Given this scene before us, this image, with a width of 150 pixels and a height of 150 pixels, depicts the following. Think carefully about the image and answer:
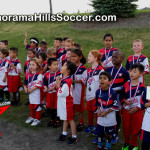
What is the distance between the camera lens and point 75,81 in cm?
473

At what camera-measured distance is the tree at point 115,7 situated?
16.9m

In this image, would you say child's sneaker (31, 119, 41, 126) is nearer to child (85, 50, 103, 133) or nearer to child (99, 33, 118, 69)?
child (85, 50, 103, 133)

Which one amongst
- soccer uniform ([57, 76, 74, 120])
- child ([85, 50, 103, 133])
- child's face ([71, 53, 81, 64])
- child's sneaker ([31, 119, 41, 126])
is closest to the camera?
soccer uniform ([57, 76, 74, 120])

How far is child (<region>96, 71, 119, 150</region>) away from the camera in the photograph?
3.75 metres

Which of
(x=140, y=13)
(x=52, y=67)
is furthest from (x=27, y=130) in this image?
(x=140, y=13)

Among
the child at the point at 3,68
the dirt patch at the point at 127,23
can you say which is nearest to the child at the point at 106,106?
the child at the point at 3,68

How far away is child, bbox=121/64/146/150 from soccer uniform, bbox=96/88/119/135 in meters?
0.21

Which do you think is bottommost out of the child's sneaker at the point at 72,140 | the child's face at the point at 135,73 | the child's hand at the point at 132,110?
the child's sneaker at the point at 72,140

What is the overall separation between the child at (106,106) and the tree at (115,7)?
46.9 ft

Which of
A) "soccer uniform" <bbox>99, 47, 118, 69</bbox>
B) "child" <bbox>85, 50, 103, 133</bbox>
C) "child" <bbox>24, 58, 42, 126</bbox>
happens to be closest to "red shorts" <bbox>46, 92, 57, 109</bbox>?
"child" <bbox>24, 58, 42, 126</bbox>

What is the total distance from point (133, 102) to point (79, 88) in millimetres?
1485

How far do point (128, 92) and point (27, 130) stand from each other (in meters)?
2.63

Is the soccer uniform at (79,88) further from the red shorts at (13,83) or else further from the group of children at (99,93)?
the red shorts at (13,83)

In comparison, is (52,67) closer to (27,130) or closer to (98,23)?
(27,130)
